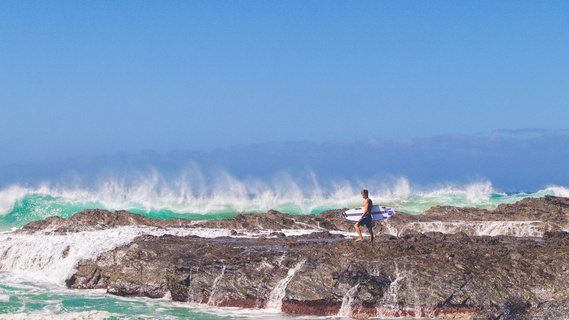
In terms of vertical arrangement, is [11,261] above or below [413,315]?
above

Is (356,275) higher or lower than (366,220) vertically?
lower

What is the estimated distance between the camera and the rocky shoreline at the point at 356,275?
11.9m

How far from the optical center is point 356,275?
12.5 metres

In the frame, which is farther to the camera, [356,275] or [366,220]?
[366,220]

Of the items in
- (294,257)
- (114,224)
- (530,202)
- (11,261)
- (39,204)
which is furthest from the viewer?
(39,204)

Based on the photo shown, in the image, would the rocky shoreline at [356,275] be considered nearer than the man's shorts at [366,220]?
Yes

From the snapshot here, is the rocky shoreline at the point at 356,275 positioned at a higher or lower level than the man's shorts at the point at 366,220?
lower

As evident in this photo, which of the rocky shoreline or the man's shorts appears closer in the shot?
the rocky shoreline

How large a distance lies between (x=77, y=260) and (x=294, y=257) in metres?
7.02

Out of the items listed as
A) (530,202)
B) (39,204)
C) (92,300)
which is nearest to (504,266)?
(92,300)

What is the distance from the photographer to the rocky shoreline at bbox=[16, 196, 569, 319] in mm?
11898

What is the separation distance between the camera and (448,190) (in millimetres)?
46094

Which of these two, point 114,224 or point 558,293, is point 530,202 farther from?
point 114,224

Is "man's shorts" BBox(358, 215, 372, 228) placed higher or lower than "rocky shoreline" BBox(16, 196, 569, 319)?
higher
